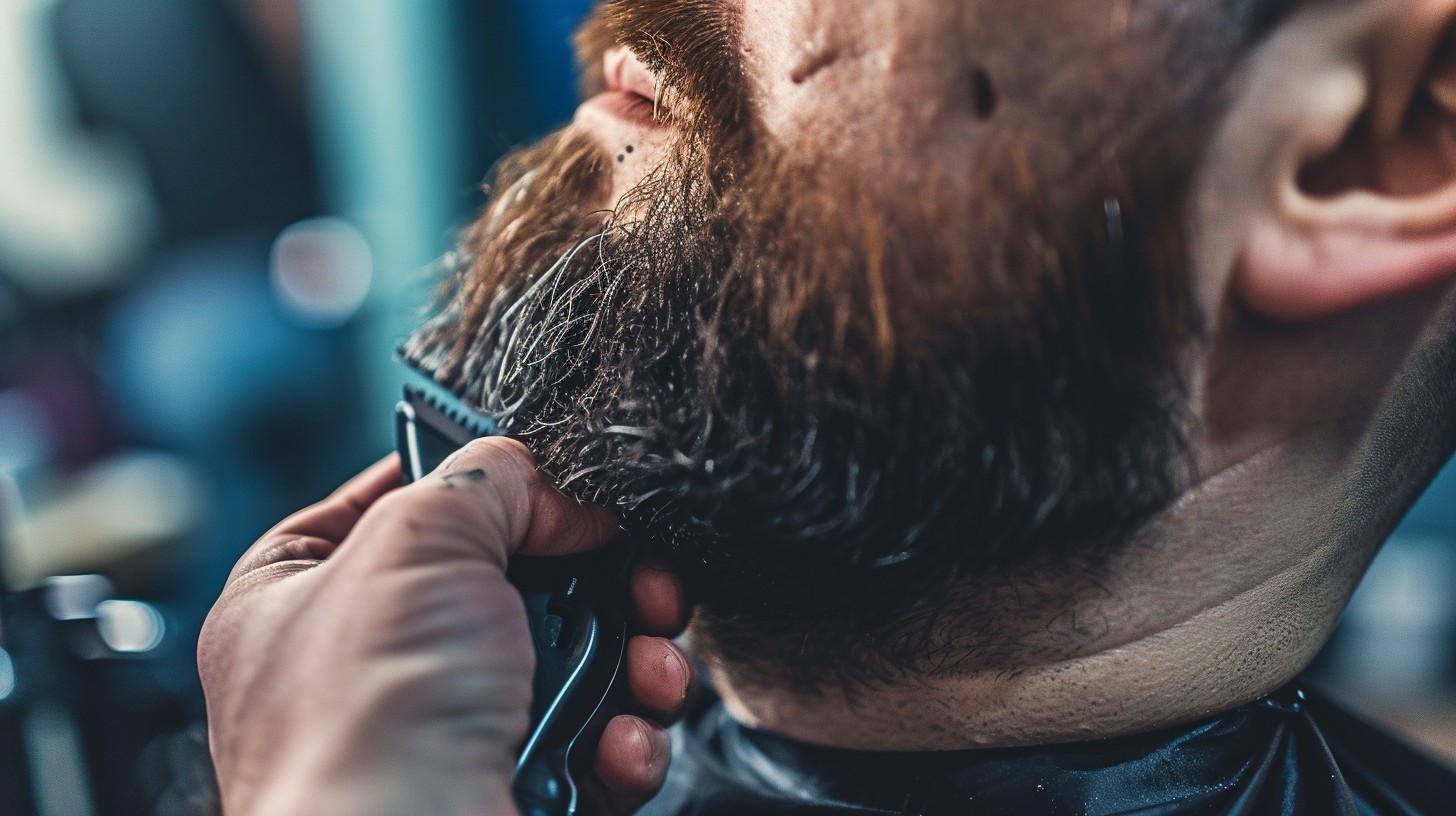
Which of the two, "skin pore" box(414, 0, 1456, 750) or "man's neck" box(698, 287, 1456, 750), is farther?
"man's neck" box(698, 287, 1456, 750)

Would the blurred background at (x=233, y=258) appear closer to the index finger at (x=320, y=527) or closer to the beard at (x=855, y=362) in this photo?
the index finger at (x=320, y=527)

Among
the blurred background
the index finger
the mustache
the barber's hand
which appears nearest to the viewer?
the barber's hand

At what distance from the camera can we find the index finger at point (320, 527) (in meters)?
0.81

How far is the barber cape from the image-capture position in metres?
0.74

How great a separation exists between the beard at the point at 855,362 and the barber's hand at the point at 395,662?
0.10 metres

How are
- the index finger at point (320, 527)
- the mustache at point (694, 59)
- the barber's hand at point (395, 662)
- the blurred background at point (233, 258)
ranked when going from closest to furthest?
the barber's hand at point (395, 662) < the mustache at point (694, 59) < the index finger at point (320, 527) < the blurred background at point (233, 258)

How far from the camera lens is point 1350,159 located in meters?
0.60

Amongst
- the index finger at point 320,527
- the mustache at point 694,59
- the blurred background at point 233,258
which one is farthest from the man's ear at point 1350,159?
the blurred background at point 233,258

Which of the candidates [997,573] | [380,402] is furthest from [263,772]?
[380,402]

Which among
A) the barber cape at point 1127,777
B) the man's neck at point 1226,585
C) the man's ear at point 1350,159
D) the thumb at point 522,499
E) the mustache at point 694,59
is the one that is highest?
the mustache at point 694,59

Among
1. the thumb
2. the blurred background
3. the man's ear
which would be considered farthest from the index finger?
the blurred background

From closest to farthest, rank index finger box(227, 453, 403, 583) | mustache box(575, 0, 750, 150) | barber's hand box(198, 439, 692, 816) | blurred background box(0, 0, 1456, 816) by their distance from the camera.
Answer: barber's hand box(198, 439, 692, 816) < mustache box(575, 0, 750, 150) < index finger box(227, 453, 403, 583) < blurred background box(0, 0, 1456, 816)

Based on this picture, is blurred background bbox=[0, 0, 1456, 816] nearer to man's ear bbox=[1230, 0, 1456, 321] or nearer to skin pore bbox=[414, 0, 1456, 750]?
skin pore bbox=[414, 0, 1456, 750]

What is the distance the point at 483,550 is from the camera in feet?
2.08
